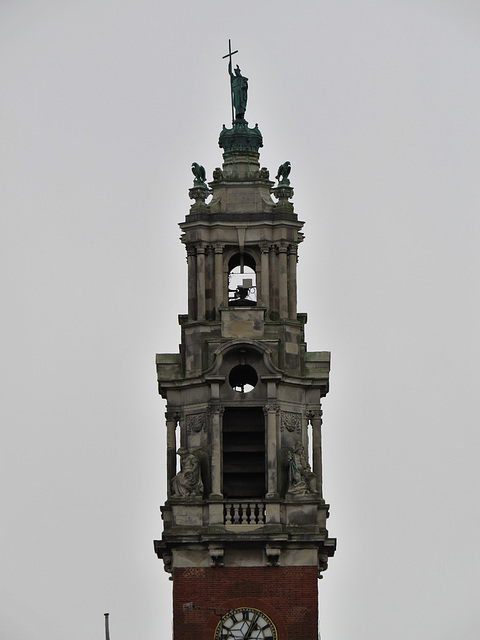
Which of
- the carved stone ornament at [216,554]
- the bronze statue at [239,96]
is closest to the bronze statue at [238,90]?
the bronze statue at [239,96]

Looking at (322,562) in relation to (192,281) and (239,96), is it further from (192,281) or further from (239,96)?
(239,96)

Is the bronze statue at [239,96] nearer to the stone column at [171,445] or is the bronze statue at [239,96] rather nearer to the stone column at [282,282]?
the stone column at [282,282]

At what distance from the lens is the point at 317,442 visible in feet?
354

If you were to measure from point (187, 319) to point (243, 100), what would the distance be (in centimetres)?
706

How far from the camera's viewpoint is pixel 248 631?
105438 mm

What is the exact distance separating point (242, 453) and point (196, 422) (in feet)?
5.23

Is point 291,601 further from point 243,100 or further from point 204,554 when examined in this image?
point 243,100

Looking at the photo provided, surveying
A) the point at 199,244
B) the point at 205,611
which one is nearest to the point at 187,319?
the point at 199,244

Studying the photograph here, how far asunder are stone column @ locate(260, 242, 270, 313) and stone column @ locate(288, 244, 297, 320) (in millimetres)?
655

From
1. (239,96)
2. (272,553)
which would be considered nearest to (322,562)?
(272,553)

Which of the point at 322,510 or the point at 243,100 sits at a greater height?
the point at 243,100

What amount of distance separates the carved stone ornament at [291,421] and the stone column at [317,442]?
419 mm

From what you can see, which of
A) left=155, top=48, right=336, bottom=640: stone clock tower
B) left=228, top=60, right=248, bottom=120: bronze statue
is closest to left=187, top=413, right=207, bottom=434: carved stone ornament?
left=155, top=48, right=336, bottom=640: stone clock tower

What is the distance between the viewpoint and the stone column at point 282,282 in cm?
10862
